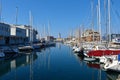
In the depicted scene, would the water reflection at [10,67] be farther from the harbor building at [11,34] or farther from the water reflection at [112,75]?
the harbor building at [11,34]

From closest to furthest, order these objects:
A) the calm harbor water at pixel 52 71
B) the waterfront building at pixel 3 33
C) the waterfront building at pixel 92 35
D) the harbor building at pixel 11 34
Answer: the calm harbor water at pixel 52 71 → the waterfront building at pixel 92 35 → the waterfront building at pixel 3 33 → the harbor building at pixel 11 34

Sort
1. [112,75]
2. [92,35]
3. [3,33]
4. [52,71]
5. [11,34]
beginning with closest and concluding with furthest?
[112,75] < [52,71] < [3,33] < [11,34] < [92,35]

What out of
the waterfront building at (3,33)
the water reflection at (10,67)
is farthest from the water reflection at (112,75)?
the waterfront building at (3,33)

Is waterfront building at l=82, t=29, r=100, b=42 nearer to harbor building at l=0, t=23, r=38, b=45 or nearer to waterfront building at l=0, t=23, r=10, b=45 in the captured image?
harbor building at l=0, t=23, r=38, b=45

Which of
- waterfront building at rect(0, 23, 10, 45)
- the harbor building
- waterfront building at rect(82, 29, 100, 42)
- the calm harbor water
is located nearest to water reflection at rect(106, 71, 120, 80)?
the calm harbor water

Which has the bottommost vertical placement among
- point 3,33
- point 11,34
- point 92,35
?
point 92,35

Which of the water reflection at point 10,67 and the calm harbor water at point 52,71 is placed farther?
the water reflection at point 10,67

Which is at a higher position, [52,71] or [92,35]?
[92,35]

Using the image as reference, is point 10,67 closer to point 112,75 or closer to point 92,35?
point 112,75

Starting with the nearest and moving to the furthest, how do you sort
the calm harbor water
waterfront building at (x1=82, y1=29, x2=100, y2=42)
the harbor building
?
the calm harbor water → waterfront building at (x1=82, y1=29, x2=100, y2=42) → the harbor building

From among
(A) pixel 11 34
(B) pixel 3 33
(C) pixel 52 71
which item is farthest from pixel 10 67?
(A) pixel 11 34

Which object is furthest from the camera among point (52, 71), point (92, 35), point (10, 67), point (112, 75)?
point (92, 35)

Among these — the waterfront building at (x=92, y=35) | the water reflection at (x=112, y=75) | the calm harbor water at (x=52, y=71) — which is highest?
the waterfront building at (x=92, y=35)

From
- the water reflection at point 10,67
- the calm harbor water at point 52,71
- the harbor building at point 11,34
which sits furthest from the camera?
the harbor building at point 11,34
